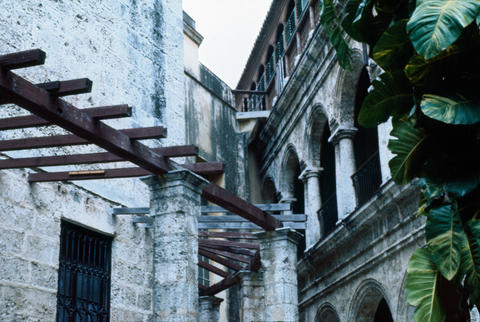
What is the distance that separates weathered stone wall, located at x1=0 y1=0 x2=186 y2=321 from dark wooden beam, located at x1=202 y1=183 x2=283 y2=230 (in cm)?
186

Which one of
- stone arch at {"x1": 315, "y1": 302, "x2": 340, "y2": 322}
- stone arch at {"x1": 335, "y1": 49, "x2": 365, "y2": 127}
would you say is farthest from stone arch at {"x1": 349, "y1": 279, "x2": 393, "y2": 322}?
stone arch at {"x1": 335, "y1": 49, "x2": 365, "y2": 127}

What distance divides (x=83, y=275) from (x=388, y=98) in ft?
18.7

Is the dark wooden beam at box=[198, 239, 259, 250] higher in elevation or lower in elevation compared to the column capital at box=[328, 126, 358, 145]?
lower

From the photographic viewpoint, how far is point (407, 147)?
198 inches

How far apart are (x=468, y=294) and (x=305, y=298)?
1087 centimetres

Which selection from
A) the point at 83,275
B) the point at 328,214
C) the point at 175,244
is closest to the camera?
the point at 175,244

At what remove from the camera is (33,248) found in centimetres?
895

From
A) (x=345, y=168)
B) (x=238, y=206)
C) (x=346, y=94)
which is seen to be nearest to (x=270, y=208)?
(x=238, y=206)

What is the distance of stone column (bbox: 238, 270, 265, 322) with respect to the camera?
41.7ft

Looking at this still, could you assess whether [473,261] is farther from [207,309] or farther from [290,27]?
[290,27]

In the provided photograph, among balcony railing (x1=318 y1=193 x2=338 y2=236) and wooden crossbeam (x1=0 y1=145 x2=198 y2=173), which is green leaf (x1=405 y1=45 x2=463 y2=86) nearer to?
wooden crossbeam (x1=0 y1=145 x2=198 y2=173)

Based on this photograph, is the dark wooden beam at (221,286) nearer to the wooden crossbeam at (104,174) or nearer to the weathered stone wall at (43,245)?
the weathered stone wall at (43,245)

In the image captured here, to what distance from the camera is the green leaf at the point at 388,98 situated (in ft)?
17.1

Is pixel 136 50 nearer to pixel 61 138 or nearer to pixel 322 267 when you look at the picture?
pixel 61 138
